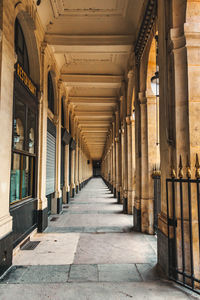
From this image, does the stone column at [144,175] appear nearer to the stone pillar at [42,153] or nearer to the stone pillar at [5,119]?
the stone pillar at [42,153]

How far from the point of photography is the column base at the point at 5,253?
3599 mm

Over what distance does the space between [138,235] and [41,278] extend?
120 inches

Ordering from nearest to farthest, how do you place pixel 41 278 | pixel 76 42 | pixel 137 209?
pixel 41 278
pixel 137 209
pixel 76 42

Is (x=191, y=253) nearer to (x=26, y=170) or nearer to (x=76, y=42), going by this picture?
(x=26, y=170)

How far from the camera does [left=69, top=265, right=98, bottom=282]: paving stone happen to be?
3489 millimetres

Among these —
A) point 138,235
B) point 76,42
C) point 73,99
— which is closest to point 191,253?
point 138,235

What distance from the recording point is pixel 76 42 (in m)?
6.92

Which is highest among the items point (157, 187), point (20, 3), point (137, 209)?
point (20, 3)

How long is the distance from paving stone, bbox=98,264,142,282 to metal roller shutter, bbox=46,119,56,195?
397 centimetres

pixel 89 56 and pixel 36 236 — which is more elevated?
pixel 89 56

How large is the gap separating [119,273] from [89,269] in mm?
520

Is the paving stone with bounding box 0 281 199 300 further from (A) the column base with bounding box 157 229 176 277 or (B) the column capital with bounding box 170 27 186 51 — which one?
(B) the column capital with bounding box 170 27 186 51

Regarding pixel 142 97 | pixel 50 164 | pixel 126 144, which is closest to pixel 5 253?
pixel 50 164

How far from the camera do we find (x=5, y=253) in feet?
12.3
